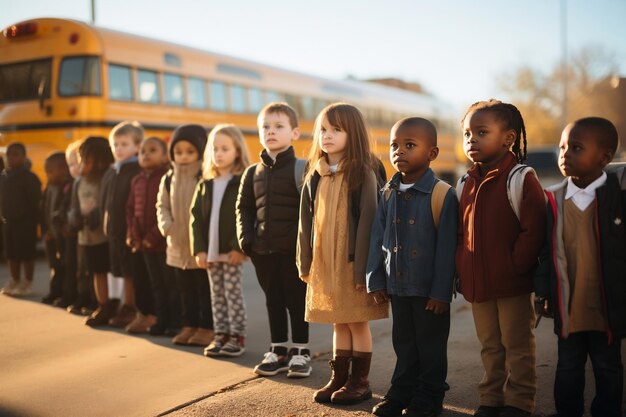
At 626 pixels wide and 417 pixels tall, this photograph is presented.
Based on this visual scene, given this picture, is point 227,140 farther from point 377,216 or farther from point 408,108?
point 408,108

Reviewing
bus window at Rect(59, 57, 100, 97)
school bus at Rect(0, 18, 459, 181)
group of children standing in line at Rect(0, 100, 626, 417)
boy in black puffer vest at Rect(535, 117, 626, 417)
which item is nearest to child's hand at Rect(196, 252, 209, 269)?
group of children standing in line at Rect(0, 100, 626, 417)

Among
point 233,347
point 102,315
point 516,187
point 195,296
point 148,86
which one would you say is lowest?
point 233,347

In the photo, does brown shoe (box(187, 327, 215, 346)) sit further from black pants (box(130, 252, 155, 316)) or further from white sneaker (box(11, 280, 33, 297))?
white sneaker (box(11, 280, 33, 297))

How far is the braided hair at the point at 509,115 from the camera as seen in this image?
4.22 m

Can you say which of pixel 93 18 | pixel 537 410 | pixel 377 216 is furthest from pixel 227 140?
pixel 93 18

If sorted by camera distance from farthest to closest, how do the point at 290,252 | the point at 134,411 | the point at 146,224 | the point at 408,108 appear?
the point at 408,108
the point at 146,224
the point at 290,252
the point at 134,411

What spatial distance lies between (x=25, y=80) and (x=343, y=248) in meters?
9.97

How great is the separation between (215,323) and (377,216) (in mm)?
2130

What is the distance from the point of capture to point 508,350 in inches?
164

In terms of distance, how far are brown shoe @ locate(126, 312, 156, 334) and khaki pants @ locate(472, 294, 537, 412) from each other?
3469 millimetres

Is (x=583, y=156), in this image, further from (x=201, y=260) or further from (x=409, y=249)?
(x=201, y=260)

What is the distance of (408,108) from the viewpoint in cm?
2538

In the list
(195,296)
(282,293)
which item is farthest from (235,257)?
(195,296)

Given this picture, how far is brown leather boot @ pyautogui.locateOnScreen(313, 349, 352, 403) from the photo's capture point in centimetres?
465
